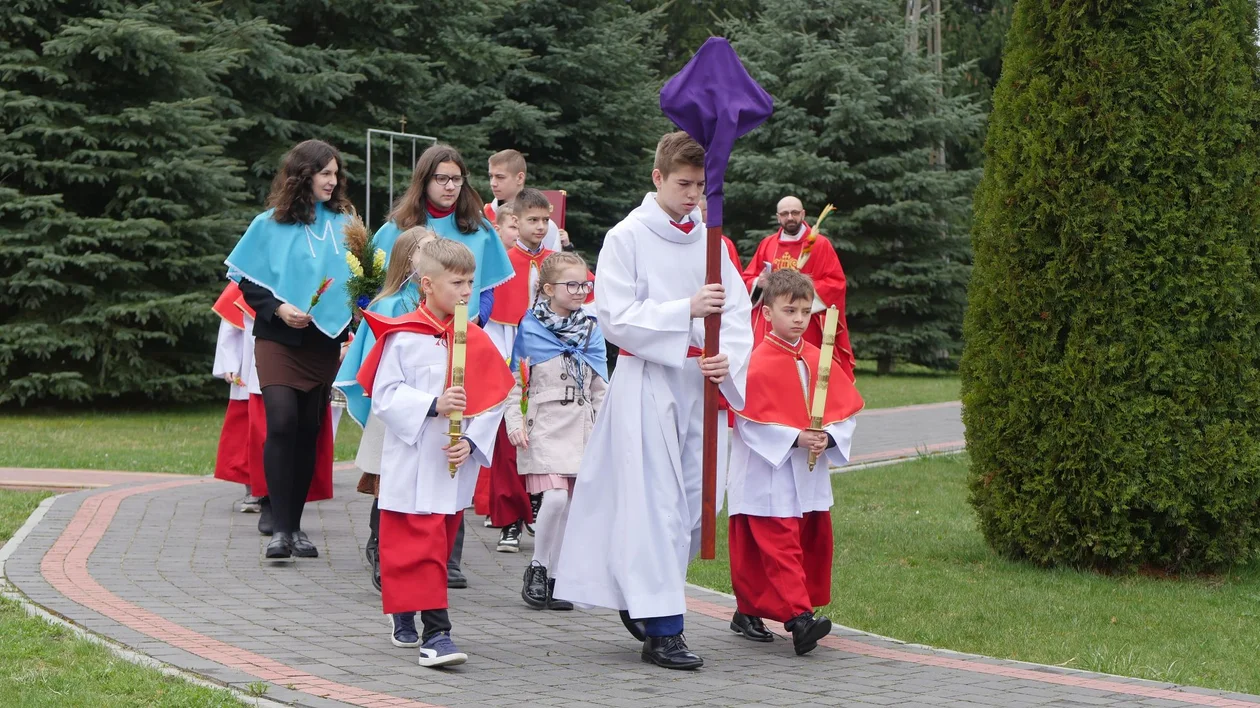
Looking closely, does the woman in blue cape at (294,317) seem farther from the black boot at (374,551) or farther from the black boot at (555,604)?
the black boot at (555,604)

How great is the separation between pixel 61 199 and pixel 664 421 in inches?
511

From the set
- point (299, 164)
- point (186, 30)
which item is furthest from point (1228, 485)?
point (186, 30)

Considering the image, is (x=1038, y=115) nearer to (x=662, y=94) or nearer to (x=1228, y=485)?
(x=1228, y=485)

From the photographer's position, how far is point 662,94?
19.9 feet

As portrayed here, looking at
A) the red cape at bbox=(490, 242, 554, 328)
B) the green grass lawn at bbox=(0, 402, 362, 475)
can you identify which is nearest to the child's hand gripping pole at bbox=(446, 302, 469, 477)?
the red cape at bbox=(490, 242, 554, 328)

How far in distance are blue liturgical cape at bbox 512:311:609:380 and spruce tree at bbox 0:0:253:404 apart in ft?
34.0

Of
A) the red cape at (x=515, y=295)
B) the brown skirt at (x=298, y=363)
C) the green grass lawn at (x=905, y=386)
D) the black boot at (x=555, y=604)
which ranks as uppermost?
the red cape at (x=515, y=295)

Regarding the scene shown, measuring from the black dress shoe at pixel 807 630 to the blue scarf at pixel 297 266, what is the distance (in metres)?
3.23

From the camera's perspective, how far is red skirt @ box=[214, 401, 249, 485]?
996cm

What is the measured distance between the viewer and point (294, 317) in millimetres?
7988

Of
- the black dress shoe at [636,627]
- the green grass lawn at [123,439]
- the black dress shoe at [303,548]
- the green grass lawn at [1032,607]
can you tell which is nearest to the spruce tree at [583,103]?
the green grass lawn at [123,439]

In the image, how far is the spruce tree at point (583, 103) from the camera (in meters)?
25.9

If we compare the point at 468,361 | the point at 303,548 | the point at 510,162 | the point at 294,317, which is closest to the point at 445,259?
the point at 468,361

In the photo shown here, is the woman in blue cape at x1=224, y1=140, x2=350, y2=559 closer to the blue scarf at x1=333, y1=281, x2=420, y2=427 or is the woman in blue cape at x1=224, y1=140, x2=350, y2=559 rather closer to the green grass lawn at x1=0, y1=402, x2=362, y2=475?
the blue scarf at x1=333, y1=281, x2=420, y2=427
